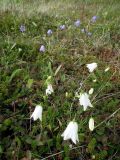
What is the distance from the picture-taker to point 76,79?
3.63 meters

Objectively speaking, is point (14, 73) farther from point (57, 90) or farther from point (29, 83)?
point (57, 90)

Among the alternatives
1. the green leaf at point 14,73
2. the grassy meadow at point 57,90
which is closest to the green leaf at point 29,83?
the grassy meadow at point 57,90

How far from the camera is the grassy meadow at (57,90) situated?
8.51ft

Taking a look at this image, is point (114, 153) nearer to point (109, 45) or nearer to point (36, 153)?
point (36, 153)

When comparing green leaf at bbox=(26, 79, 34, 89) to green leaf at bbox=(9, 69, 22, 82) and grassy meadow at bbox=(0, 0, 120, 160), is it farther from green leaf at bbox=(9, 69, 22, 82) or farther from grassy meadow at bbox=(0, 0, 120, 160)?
green leaf at bbox=(9, 69, 22, 82)

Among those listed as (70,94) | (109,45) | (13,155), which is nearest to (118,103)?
(70,94)

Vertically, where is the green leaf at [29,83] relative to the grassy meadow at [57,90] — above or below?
above

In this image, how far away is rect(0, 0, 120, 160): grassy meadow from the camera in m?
2.59

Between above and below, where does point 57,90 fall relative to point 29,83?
below

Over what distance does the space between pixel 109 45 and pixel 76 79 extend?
131 cm

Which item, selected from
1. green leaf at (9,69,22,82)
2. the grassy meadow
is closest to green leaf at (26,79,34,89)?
the grassy meadow

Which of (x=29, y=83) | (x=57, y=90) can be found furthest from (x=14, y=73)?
(x=57, y=90)

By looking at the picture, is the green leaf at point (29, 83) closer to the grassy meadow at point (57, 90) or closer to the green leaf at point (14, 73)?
the grassy meadow at point (57, 90)

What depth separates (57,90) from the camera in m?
3.38
